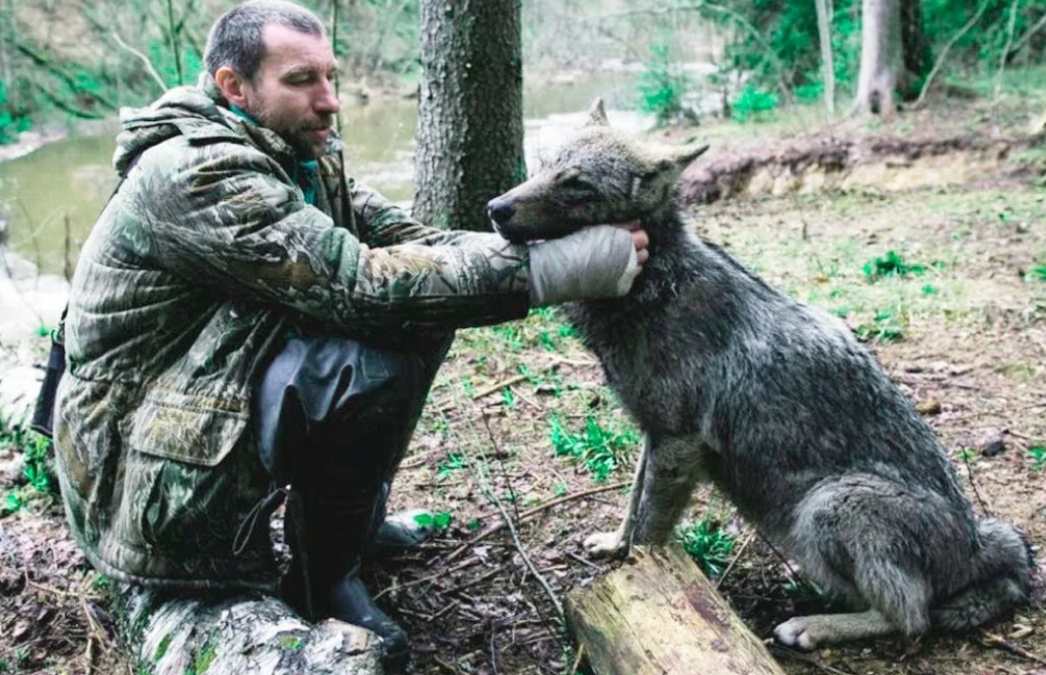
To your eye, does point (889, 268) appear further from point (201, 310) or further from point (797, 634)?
point (201, 310)

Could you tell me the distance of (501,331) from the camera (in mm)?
6574

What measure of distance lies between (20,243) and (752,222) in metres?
9.52

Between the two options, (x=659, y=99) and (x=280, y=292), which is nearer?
(x=280, y=292)

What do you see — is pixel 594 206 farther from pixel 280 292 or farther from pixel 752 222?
pixel 752 222

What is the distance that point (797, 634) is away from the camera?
344 cm

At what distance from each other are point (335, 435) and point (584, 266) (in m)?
1.07

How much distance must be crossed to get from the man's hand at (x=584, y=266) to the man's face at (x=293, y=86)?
3.07 ft

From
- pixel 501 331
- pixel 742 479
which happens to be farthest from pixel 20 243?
pixel 742 479

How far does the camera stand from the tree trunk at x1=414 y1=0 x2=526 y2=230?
6078 millimetres

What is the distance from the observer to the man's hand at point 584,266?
10.6ft

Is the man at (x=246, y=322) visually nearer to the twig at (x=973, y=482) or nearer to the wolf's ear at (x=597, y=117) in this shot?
the wolf's ear at (x=597, y=117)

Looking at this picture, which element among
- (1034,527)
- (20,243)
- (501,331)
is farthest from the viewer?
(20,243)

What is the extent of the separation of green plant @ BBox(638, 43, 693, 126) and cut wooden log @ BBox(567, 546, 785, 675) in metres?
17.1

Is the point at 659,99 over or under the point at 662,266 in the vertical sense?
over
